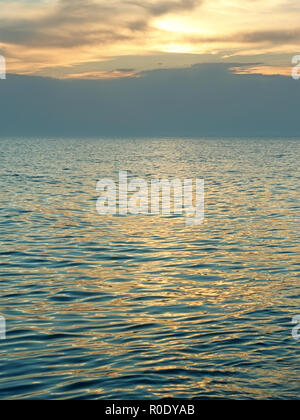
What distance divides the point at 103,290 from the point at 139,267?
4046 millimetres

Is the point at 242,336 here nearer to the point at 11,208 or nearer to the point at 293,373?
the point at 293,373

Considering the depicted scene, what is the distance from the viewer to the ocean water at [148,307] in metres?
13.7

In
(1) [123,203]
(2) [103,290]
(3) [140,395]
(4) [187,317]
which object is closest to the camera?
(3) [140,395]

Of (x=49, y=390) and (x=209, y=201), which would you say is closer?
(x=49, y=390)

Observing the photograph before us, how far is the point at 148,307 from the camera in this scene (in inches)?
754

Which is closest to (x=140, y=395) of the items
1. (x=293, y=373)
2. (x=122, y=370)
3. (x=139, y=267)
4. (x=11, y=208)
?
(x=122, y=370)

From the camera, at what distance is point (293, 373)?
14023 millimetres

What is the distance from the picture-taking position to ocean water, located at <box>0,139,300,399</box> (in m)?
13.7
